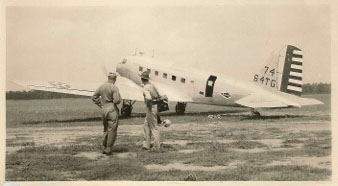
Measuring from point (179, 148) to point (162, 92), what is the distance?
6.38 ft

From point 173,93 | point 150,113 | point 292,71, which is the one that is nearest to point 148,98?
point 150,113

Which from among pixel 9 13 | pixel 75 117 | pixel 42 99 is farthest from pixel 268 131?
pixel 9 13

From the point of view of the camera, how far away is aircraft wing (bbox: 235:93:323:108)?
8.67 metres

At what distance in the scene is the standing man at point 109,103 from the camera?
7.29 m

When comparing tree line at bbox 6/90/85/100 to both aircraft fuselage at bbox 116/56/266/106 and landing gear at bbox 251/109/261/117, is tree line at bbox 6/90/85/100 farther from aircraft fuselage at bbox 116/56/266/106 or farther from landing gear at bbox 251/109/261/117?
landing gear at bbox 251/109/261/117

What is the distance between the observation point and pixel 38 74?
840 centimetres

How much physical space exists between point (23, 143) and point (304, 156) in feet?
15.9

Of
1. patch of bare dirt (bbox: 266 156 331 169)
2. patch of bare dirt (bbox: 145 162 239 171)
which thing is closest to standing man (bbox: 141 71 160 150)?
patch of bare dirt (bbox: 145 162 239 171)

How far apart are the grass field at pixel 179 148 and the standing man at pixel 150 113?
0.64 ft

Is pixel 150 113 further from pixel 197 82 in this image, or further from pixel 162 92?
pixel 197 82

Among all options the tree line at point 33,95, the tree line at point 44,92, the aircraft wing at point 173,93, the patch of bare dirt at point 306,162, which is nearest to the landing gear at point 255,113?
the tree line at point 44,92

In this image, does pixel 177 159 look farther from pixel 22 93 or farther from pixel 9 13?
pixel 9 13

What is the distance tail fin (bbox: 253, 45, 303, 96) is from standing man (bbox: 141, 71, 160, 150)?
2512 millimetres

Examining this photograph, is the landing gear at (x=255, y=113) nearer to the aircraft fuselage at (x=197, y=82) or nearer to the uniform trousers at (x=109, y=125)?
the aircraft fuselage at (x=197, y=82)
